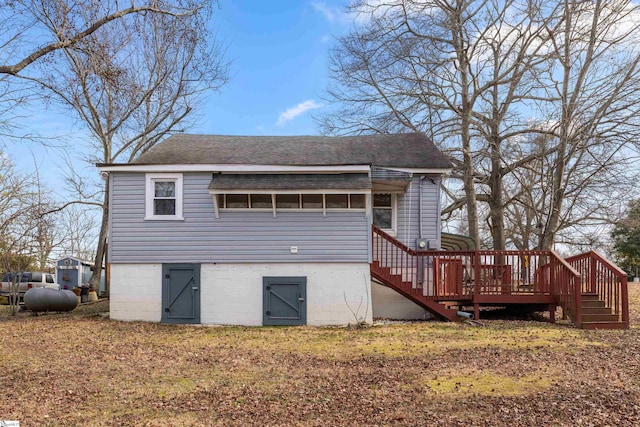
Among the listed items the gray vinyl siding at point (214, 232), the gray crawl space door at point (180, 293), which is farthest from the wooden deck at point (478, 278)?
the gray crawl space door at point (180, 293)

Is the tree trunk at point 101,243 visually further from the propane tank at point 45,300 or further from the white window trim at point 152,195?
the white window trim at point 152,195

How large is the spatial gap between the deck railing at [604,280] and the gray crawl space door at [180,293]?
9.28 metres

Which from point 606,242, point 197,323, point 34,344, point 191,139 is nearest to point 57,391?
point 34,344

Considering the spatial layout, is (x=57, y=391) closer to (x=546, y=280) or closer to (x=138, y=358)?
(x=138, y=358)

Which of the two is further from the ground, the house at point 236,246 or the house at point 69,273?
the house at point 236,246

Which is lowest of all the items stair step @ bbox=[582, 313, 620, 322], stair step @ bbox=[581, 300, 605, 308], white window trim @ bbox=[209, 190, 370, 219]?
stair step @ bbox=[582, 313, 620, 322]

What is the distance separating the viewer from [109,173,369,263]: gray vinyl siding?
1156cm

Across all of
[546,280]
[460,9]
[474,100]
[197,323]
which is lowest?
[197,323]

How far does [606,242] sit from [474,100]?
945 centimetres

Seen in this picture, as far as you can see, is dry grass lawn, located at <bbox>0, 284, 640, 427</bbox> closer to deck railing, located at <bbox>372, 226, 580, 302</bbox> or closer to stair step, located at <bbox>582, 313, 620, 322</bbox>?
stair step, located at <bbox>582, 313, 620, 322</bbox>

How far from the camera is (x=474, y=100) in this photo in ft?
61.4

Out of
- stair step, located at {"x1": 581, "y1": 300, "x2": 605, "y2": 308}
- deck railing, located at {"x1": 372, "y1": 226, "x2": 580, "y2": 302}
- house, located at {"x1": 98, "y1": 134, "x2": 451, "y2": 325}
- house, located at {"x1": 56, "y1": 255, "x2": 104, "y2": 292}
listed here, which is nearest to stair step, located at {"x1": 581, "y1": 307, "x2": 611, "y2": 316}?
stair step, located at {"x1": 581, "y1": 300, "x2": 605, "y2": 308}

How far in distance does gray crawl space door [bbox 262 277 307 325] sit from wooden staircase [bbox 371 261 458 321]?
1.83 m

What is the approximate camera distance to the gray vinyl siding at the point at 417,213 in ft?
41.6
